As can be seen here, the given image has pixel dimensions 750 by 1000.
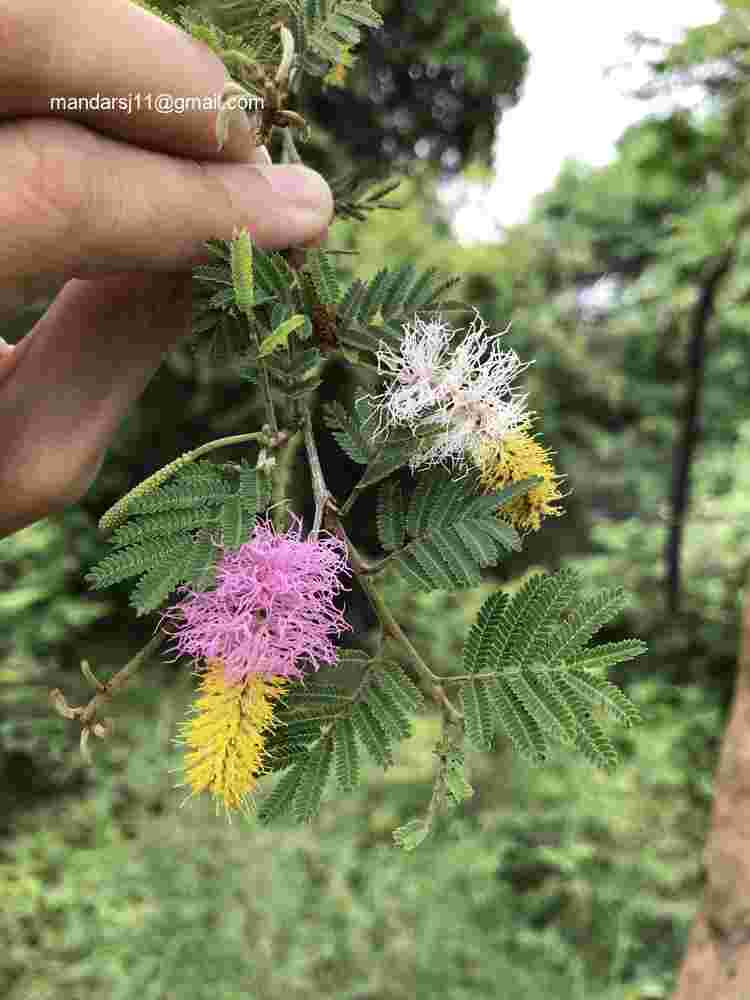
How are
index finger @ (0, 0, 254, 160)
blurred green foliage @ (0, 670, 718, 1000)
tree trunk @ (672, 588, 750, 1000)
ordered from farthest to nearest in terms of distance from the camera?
blurred green foliage @ (0, 670, 718, 1000) → tree trunk @ (672, 588, 750, 1000) → index finger @ (0, 0, 254, 160)

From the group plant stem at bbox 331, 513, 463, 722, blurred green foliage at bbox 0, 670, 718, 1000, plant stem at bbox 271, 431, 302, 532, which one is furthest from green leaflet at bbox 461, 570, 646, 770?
blurred green foliage at bbox 0, 670, 718, 1000

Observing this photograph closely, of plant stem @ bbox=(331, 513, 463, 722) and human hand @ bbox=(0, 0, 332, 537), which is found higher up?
human hand @ bbox=(0, 0, 332, 537)

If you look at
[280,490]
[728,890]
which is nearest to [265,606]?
[280,490]

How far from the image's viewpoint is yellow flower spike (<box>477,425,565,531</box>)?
1.57ft

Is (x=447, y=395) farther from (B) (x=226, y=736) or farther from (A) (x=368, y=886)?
(A) (x=368, y=886)

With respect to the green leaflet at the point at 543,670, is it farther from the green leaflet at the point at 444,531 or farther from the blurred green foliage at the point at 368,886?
the blurred green foliage at the point at 368,886

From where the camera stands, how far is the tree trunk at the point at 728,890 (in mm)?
1346

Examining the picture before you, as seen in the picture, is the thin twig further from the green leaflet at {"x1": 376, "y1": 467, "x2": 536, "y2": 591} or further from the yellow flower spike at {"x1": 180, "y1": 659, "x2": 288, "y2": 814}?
the green leaflet at {"x1": 376, "y1": 467, "x2": 536, "y2": 591}

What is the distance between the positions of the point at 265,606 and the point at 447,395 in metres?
0.16

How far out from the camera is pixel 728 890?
139cm

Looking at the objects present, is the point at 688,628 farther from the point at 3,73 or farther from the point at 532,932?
the point at 3,73

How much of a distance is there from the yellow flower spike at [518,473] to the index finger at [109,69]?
22 centimetres

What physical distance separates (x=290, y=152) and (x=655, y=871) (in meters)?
2.34

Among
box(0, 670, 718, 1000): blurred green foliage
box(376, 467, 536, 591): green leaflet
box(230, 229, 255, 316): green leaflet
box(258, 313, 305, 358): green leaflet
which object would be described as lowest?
box(0, 670, 718, 1000): blurred green foliage
